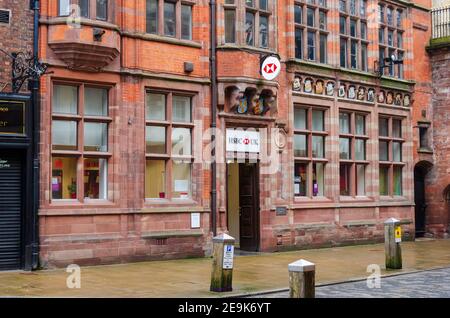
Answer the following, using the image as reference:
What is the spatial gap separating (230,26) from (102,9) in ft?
13.7

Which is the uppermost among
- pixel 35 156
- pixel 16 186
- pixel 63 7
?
pixel 63 7

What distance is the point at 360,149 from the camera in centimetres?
2398

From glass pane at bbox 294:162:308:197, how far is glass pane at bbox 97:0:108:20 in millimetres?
7962

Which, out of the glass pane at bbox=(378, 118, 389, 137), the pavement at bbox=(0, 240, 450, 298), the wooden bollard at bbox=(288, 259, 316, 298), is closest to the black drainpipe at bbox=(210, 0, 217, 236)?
the pavement at bbox=(0, 240, 450, 298)

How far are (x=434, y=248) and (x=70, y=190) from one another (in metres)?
12.1

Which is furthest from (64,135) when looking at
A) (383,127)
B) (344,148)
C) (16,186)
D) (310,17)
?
(383,127)

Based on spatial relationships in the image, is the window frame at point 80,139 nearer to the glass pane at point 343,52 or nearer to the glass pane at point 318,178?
the glass pane at point 318,178

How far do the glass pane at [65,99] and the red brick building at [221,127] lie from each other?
0.03m

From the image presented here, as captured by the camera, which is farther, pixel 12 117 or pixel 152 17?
pixel 152 17

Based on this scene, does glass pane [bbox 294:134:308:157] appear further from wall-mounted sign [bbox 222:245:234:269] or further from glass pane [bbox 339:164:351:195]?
wall-mounted sign [bbox 222:245:234:269]

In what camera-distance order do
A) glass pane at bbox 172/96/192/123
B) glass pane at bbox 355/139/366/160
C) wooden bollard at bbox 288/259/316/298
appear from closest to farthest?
wooden bollard at bbox 288/259/316/298 → glass pane at bbox 172/96/192/123 → glass pane at bbox 355/139/366/160

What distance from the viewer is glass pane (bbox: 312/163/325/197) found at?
2223cm

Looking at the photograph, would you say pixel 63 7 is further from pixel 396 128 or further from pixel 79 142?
pixel 396 128

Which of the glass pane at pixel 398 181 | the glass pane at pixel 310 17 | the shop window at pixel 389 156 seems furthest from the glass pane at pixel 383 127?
the glass pane at pixel 310 17
